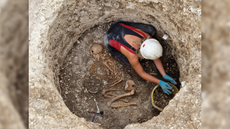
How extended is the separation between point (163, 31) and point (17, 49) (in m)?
2.15

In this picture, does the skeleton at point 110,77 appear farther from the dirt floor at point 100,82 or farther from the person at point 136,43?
the person at point 136,43

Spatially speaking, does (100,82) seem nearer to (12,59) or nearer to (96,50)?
(96,50)

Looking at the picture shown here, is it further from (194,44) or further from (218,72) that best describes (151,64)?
(218,72)

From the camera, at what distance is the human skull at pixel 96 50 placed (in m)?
3.06

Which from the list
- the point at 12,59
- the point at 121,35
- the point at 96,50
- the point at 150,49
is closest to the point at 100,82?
the point at 96,50

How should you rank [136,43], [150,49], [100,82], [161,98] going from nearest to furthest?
1. [150,49]
2. [136,43]
3. [161,98]
4. [100,82]

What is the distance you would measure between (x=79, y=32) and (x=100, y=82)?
1017mm

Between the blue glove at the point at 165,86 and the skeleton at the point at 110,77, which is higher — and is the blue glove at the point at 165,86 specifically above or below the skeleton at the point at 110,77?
above

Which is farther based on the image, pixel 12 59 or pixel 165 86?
pixel 165 86

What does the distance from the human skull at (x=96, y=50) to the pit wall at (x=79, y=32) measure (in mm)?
384

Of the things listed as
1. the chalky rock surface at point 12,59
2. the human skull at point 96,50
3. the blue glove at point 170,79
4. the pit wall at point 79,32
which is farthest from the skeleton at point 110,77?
the chalky rock surface at point 12,59

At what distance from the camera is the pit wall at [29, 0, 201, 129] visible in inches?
72.0

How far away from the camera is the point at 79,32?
2.96 m

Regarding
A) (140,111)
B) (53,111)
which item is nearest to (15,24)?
(53,111)
